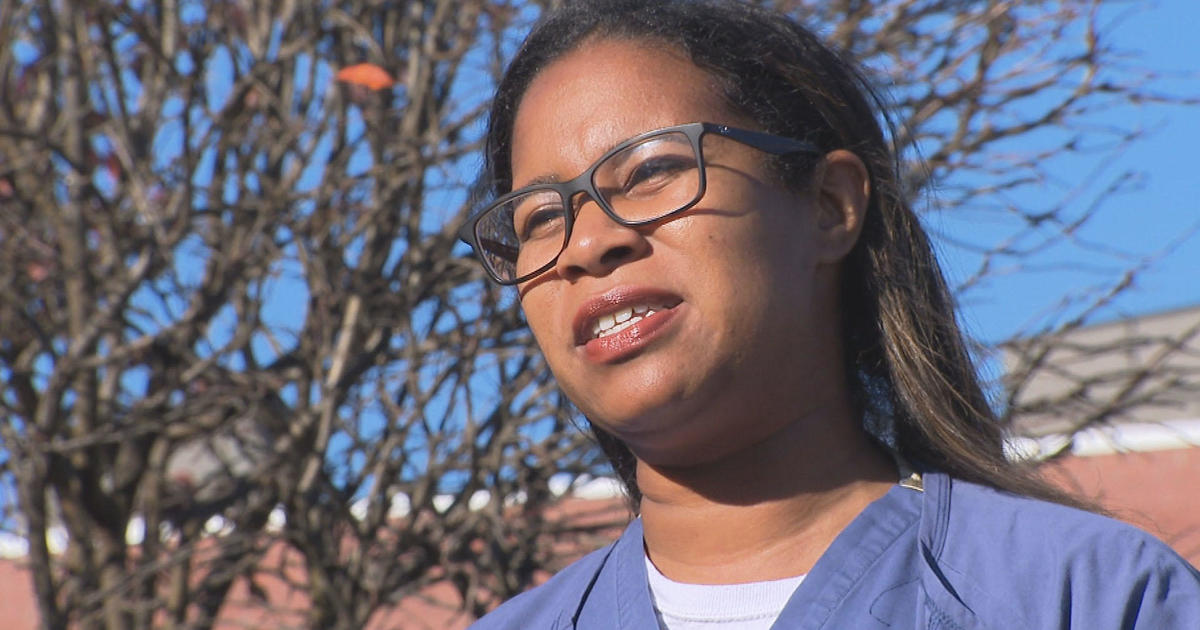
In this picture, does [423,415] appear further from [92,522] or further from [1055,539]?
[1055,539]

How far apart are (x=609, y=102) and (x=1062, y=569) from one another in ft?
2.44

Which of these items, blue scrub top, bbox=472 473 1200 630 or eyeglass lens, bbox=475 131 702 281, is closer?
blue scrub top, bbox=472 473 1200 630

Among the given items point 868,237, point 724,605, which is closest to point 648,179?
point 868,237

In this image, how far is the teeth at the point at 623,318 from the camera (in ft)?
5.16

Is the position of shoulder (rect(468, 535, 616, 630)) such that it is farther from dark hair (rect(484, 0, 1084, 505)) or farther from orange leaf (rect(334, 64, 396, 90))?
orange leaf (rect(334, 64, 396, 90))

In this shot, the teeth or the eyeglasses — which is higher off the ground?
the eyeglasses

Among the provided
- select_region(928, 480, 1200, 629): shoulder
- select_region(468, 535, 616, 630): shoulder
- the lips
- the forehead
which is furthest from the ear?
select_region(468, 535, 616, 630): shoulder

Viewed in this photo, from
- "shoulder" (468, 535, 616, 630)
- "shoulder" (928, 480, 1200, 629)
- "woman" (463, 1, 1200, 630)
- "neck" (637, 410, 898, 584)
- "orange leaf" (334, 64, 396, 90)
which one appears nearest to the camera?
"shoulder" (928, 480, 1200, 629)

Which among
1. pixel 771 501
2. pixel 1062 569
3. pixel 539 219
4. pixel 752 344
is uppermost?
pixel 539 219

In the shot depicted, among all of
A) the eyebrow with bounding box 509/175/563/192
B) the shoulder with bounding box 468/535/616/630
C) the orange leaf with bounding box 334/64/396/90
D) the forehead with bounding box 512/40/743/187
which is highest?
the orange leaf with bounding box 334/64/396/90

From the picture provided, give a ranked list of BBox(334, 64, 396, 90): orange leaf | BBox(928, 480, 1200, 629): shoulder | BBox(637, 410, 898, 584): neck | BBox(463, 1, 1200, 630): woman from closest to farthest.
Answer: BBox(928, 480, 1200, 629): shoulder < BBox(463, 1, 1200, 630): woman < BBox(637, 410, 898, 584): neck < BBox(334, 64, 396, 90): orange leaf

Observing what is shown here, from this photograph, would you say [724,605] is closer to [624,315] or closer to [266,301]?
[624,315]

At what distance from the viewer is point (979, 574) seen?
1.41m

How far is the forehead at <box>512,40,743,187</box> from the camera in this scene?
165cm
